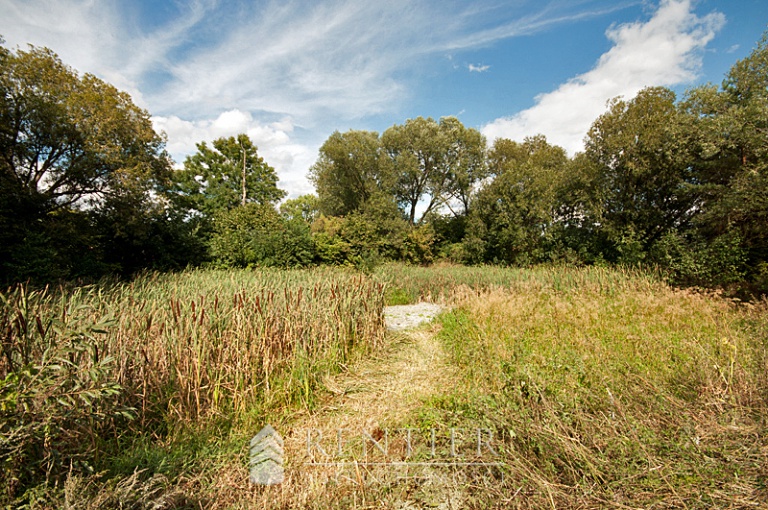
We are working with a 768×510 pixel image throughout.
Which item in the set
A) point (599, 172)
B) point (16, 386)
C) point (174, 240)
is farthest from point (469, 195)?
point (16, 386)

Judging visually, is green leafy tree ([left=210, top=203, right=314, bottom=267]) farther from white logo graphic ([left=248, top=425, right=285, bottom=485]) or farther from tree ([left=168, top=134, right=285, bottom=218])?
tree ([left=168, top=134, right=285, bottom=218])

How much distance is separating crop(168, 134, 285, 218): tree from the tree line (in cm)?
728

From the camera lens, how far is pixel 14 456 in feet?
3.88

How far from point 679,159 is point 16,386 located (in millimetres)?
14063

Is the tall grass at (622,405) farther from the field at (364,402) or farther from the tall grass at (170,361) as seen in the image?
the tall grass at (170,361)

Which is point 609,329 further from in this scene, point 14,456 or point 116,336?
point 116,336

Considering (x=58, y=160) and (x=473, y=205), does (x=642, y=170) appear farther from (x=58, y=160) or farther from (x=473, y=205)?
(x=58, y=160)

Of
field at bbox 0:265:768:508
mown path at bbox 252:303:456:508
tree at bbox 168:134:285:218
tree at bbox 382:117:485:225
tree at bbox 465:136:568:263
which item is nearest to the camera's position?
field at bbox 0:265:768:508

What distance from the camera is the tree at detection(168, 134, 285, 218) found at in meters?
23.7

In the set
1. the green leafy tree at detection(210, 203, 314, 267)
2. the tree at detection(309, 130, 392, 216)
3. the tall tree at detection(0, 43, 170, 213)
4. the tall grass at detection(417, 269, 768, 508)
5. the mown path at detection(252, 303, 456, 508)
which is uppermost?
the tree at detection(309, 130, 392, 216)

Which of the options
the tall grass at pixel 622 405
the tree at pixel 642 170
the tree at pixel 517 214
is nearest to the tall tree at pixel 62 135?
the tall grass at pixel 622 405

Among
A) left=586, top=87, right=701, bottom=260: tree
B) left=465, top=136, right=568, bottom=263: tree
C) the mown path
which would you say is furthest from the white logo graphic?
left=465, top=136, right=568, bottom=263: tree

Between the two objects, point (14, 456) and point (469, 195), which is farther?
point (469, 195)

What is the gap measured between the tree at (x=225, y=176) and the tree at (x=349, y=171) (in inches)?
247
